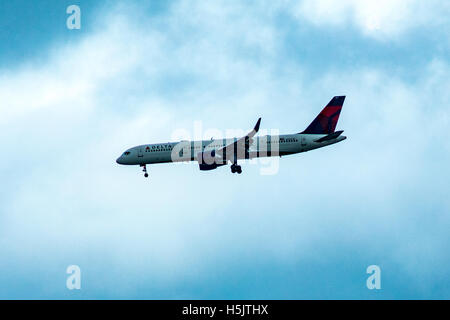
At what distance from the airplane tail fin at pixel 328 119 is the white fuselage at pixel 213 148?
76.1 inches

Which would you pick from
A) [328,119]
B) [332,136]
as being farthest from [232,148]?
[328,119]

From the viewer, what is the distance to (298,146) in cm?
7888

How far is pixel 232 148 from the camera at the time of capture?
3078 inches

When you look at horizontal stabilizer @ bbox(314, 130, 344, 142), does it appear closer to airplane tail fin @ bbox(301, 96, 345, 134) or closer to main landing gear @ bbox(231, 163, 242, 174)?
airplane tail fin @ bbox(301, 96, 345, 134)

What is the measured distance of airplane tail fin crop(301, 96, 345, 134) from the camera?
82.4 metres

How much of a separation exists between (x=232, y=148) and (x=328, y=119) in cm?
1415

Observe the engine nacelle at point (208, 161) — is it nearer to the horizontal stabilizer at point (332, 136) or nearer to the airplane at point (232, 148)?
the airplane at point (232, 148)

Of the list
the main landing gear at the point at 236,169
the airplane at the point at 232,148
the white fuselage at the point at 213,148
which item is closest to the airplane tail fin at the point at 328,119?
the airplane at the point at 232,148

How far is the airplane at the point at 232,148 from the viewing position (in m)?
77.6

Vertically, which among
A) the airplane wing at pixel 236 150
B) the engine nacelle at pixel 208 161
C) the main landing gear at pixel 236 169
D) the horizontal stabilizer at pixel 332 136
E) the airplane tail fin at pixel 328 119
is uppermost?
the airplane tail fin at pixel 328 119

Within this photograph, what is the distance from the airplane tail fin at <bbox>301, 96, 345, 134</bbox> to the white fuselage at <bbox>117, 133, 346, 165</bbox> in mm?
1934

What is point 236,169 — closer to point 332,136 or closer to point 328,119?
point 332,136

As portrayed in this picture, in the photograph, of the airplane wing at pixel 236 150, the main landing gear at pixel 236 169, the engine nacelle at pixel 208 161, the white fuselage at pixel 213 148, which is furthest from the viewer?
the white fuselage at pixel 213 148
